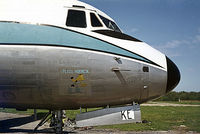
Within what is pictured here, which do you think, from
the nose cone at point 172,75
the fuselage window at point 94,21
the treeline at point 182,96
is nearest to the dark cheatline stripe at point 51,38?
the nose cone at point 172,75

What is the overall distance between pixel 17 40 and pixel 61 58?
1.43 metres

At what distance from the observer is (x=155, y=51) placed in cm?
691

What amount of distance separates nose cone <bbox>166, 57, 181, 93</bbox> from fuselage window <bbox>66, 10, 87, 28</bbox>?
3066 mm

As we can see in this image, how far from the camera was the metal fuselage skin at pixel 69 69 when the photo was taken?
6.05 metres

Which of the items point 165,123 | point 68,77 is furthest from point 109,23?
point 165,123

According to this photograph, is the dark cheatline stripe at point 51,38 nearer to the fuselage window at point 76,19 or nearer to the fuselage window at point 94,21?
the fuselage window at point 76,19

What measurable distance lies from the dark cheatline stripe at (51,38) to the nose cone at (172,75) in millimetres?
609

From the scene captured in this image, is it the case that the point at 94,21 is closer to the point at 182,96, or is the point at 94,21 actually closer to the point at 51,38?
the point at 51,38

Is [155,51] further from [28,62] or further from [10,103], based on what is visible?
[10,103]

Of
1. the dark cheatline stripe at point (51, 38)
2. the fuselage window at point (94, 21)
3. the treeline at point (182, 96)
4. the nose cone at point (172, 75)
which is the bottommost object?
the treeline at point (182, 96)

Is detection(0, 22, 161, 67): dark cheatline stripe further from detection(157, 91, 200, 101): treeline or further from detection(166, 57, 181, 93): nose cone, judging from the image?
detection(157, 91, 200, 101): treeline

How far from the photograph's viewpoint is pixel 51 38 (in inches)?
246

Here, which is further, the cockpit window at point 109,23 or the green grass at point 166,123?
the green grass at point 166,123

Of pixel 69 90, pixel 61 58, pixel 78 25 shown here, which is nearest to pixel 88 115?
pixel 69 90
